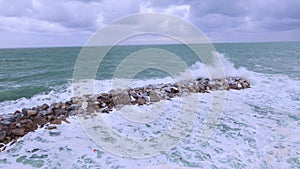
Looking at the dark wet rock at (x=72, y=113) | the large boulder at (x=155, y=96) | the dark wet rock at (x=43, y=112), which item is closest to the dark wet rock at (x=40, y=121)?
the dark wet rock at (x=43, y=112)

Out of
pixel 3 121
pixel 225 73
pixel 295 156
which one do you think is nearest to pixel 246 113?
pixel 295 156

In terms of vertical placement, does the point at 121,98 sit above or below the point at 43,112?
above

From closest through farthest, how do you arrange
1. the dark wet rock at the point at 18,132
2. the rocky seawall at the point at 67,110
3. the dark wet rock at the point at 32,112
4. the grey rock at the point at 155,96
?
the dark wet rock at the point at 18,132 < the rocky seawall at the point at 67,110 < the dark wet rock at the point at 32,112 < the grey rock at the point at 155,96

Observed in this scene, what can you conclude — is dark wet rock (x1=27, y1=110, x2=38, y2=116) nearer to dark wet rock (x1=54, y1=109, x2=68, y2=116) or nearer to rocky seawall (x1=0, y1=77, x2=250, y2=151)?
rocky seawall (x1=0, y1=77, x2=250, y2=151)

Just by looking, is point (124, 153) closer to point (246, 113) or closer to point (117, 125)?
point (117, 125)

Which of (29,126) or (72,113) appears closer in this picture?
(29,126)

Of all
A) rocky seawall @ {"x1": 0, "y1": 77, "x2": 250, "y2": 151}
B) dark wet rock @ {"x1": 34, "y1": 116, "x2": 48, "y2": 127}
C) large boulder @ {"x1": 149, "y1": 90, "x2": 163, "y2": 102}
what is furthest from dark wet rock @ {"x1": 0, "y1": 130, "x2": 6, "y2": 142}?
large boulder @ {"x1": 149, "y1": 90, "x2": 163, "y2": 102}

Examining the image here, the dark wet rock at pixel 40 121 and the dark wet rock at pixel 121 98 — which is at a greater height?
the dark wet rock at pixel 121 98

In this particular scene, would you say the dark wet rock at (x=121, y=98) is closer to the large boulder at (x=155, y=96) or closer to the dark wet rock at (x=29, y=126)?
the large boulder at (x=155, y=96)

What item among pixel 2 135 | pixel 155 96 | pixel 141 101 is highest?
pixel 155 96

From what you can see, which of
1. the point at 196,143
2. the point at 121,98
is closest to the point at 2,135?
the point at 121,98

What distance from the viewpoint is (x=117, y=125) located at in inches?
214

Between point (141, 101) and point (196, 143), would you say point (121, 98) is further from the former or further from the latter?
point (196, 143)

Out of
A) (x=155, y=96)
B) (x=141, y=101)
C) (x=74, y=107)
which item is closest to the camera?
(x=74, y=107)
